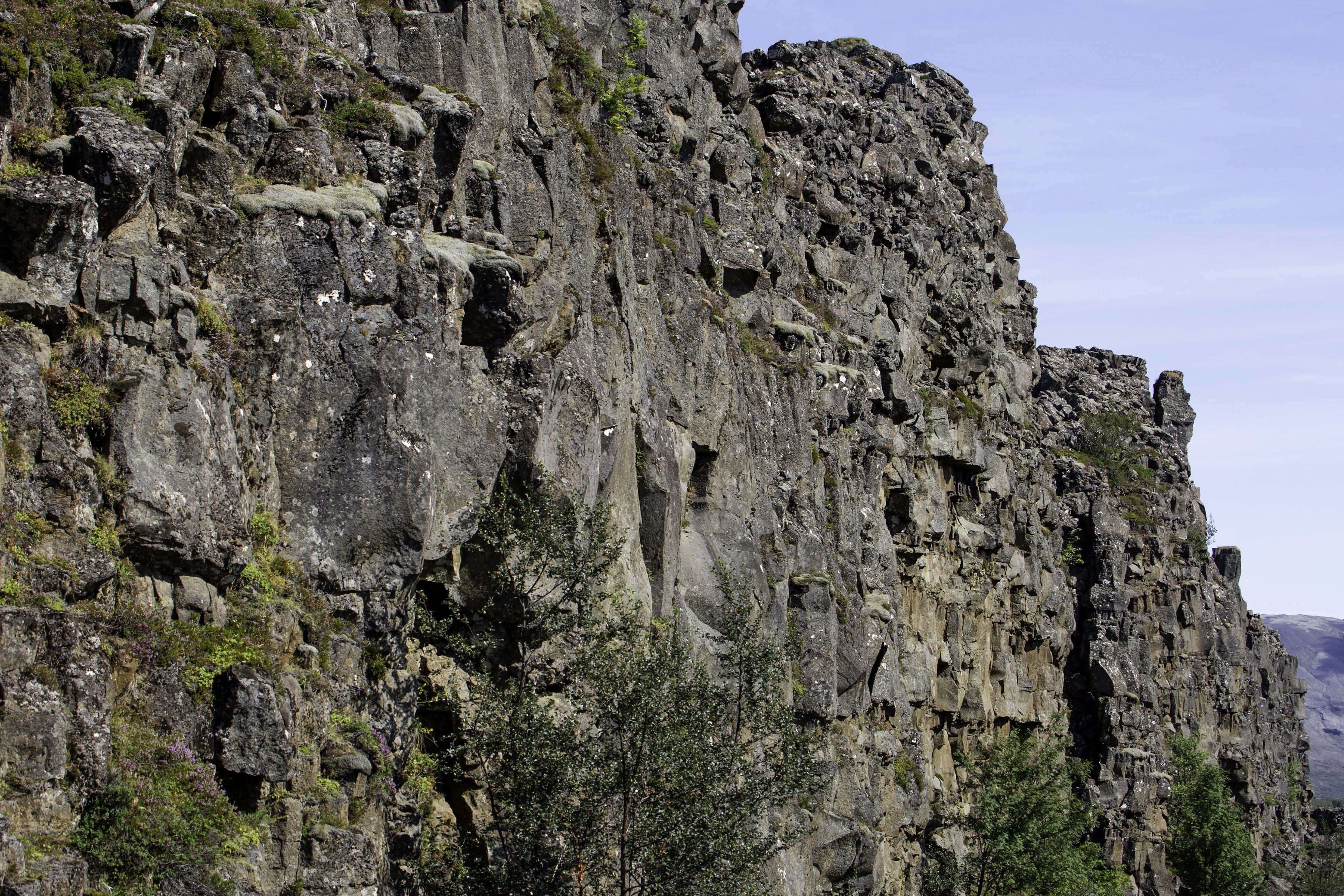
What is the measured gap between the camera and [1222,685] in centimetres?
7869

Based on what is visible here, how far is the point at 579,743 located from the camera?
20781mm

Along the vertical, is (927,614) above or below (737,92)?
below

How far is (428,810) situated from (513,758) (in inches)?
61.0

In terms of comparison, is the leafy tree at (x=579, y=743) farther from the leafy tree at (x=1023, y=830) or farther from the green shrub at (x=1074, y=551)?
the green shrub at (x=1074, y=551)

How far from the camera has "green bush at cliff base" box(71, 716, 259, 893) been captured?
41.1 ft

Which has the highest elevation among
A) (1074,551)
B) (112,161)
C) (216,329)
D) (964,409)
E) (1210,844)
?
(964,409)

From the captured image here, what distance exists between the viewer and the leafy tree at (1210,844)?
59.4 m

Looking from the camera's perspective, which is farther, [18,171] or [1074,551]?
[1074,551]

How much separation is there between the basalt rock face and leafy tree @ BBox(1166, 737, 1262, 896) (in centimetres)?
1195

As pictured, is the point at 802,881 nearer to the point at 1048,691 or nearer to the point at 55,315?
the point at 55,315

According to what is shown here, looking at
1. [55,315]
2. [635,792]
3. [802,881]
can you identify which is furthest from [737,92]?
[55,315]

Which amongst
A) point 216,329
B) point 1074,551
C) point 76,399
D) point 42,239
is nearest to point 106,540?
point 76,399

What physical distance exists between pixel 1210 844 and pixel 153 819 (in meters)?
58.5

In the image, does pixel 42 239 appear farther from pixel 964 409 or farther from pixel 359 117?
pixel 964 409
